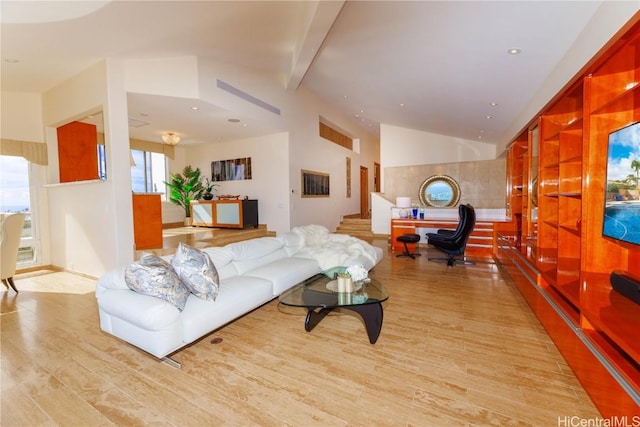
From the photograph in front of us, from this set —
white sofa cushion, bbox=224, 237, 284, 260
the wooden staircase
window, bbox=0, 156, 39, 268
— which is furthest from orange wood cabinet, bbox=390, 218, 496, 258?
window, bbox=0, 156, 39, 268

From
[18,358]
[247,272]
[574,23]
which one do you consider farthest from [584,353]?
[18,358]

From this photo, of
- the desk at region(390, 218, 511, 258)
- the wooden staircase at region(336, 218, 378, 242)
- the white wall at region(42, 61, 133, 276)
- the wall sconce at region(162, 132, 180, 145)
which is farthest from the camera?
the wooden staircase at region(336, 218, 378, 242)

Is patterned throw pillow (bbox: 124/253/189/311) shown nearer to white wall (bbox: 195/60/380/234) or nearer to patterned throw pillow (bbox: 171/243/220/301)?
patterned throw pillow (bbox: 171/243/220/301)

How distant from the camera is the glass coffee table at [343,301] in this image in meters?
2.48

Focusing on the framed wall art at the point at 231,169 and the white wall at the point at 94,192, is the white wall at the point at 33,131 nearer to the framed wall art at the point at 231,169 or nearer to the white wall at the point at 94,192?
the white wall at the point at 94,192

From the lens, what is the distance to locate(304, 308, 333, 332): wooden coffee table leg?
108 inches

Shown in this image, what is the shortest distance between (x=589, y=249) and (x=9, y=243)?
21.8 feet

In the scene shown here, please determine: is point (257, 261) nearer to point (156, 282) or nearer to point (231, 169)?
point (156, 282)

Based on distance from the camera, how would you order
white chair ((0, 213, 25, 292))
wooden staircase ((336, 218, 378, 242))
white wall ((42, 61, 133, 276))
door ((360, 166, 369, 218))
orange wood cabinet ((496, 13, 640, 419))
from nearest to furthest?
1. orange wood cabinet ((496, 13, 640, 419))
2. white chair ((0, 213, 25, 292))
3. white wall ((42, 61, 133, 276))
4. wooden staircase ((336, 218, 378, 242))
5. door ((360, 166, 369, 218))

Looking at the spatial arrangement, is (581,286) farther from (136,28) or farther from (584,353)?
(136,28)

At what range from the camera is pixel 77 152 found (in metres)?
5.65

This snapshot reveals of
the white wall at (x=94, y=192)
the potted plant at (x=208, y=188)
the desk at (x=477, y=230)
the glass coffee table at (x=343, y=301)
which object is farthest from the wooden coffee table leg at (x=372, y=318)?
the potted plant at (x=208, y=188)

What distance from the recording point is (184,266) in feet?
8.29

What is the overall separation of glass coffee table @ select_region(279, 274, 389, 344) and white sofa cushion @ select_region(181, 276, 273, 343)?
0.32 m
